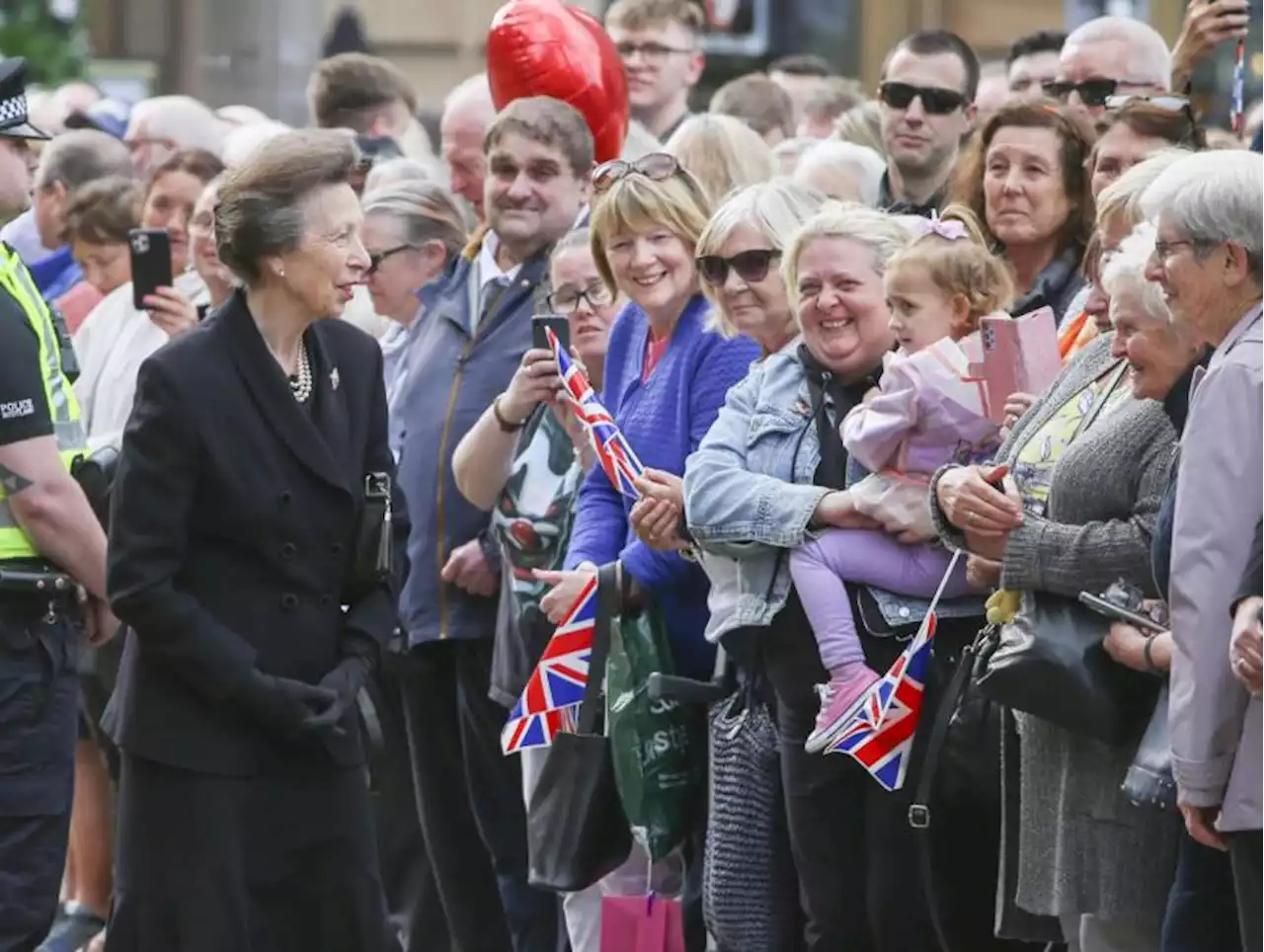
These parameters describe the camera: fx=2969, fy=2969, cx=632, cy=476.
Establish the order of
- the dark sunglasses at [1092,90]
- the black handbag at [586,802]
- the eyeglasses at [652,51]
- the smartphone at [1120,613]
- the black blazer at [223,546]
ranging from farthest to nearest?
the eyeglasses at [652,51] → the dark sunglasses at [1092,90] → the black handbag at [586,802] → the black blazer at [223,546] → the smartphone at [1120,613]

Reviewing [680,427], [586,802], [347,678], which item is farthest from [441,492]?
[347,678]

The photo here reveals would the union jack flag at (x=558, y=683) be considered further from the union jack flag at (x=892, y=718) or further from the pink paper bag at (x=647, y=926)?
the union jack flag at (x=892, y=718)

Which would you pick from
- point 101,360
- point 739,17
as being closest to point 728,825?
point 101,360

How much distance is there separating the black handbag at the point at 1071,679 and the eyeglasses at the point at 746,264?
4.98 ft

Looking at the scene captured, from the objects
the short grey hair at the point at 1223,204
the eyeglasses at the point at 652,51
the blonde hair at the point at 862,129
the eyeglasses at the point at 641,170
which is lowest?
the blonde hair at the point at 862,129

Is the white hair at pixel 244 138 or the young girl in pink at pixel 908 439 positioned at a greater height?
the young girl in pink at pixel 908 439

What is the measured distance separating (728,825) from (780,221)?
4.77ft

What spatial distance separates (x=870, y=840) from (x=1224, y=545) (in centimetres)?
159

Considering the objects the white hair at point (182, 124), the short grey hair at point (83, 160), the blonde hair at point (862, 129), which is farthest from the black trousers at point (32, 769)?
the white hair at point (182, 124)

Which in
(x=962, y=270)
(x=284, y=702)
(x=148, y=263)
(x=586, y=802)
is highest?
(x=962, y=270)

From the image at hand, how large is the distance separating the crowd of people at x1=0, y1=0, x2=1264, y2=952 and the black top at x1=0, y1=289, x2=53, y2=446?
24 centimetres

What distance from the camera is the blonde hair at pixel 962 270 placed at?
659cm

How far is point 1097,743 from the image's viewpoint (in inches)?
233

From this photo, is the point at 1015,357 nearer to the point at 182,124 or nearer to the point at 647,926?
the point at 647,926
